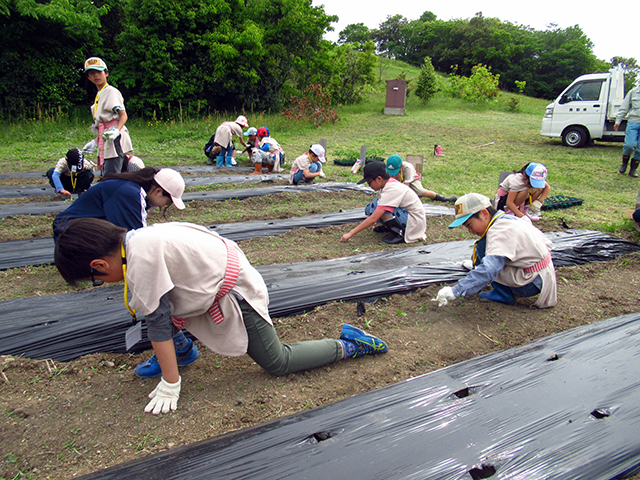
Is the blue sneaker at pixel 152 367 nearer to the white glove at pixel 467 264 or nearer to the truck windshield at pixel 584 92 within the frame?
the white glove at pixel 467 264

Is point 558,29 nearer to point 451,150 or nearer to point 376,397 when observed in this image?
point 451,150

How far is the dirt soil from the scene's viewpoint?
1733 millimetres

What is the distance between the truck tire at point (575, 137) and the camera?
10.7 m

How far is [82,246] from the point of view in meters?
1.58

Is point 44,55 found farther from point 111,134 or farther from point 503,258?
point 503,258

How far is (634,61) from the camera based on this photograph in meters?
33.2

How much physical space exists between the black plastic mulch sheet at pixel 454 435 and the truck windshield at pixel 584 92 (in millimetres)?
10416

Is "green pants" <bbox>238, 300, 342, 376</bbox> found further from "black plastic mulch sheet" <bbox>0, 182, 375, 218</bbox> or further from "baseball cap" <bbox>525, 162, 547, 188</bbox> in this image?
"black plastic mulch sheet" <bbox>0, 182, 375, 218</bbox>

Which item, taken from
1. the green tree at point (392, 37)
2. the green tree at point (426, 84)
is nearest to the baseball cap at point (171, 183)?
the green tree at point (426, 84)

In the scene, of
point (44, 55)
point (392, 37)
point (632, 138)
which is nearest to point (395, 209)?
point (632, 138)

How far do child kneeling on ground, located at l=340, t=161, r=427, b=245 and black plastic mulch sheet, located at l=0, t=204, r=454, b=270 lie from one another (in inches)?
31.1

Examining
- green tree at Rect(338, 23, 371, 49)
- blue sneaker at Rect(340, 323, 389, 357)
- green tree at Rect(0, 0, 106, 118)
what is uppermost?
green tree at Rect(338, 23, 371, 49)

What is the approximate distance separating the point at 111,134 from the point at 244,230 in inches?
68.3

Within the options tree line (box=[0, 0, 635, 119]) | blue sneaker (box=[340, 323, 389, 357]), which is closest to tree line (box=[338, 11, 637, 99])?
tree line (box=[0, 0, 635, 119])
